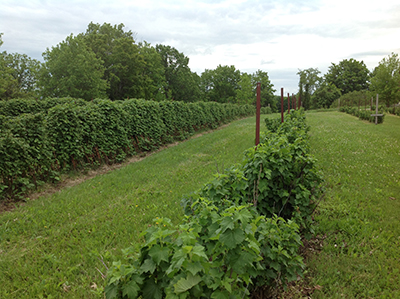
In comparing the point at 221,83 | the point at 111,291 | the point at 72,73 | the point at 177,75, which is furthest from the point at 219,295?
the point at 221,83

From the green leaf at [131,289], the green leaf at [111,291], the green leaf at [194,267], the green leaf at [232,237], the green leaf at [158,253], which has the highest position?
the green leaf at [232,237]

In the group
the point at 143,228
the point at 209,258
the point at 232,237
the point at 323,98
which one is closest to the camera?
the point at 232,237

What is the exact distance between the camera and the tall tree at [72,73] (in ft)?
103

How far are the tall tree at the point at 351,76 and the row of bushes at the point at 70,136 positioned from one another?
2962 inches

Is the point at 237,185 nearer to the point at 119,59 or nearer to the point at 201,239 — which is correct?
the point at 201,239

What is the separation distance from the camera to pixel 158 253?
1.56 m

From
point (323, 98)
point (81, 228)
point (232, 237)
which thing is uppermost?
point (323, 98)

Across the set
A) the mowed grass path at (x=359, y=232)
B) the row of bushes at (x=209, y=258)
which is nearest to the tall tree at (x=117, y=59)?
the mowed grass path at (x=359, y=232)

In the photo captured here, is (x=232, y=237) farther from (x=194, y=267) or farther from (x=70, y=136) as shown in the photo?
(x=70, y=136)

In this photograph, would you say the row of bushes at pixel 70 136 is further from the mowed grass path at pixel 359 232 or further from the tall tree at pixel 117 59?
the tall tree at pixel 117 59

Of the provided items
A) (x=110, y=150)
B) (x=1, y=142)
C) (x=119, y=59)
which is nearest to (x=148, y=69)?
(x=119, y=59)

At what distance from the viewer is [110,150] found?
9.70 m

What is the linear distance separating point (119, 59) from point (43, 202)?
36641mm

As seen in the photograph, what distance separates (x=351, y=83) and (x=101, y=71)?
235 ft
